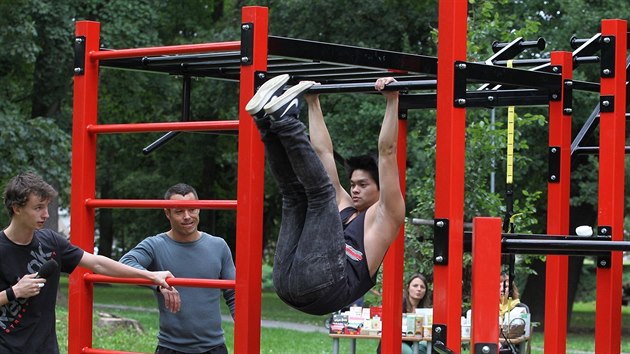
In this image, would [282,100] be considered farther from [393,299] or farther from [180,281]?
[393,299]

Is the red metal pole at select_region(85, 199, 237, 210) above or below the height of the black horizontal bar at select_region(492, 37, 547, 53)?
below

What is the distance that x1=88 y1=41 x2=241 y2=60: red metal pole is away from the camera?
14.6 feet

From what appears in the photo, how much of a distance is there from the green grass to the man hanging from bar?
835 centimetres

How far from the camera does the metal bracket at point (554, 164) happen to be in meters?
5.28

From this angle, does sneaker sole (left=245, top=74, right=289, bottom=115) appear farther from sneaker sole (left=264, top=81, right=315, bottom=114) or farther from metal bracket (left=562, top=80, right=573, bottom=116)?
metal bracket (left=562, top=80, right=573, bottom=116)

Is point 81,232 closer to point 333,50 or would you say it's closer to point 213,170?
point 333,50

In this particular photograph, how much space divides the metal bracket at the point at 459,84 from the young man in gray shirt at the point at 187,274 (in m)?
1.87

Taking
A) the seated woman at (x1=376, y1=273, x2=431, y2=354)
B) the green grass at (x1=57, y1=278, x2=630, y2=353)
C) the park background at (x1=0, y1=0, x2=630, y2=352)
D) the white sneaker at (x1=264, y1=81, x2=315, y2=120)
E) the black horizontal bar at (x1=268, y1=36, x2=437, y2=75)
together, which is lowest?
the green grass at (x1=57, y1=278, x2=630, y2=353)

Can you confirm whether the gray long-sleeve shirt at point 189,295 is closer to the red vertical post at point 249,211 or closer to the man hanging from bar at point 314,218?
the red vertical post at point 249,211

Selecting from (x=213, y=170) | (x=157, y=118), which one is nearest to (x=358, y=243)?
(x=157, y=118)

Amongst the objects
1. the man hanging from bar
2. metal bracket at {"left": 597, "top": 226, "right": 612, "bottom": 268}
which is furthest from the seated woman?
the man hanging from bar

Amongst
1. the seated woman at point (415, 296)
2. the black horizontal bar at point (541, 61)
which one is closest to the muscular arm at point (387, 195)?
the black horizontal bar at point (541, 61)

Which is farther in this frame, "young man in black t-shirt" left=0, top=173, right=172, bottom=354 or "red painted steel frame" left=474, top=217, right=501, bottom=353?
"young man in black t-shirt" left=0, top=173, right=172, bottom=354

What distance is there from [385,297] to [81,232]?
150cm
